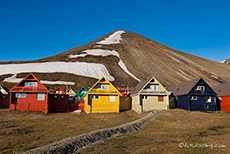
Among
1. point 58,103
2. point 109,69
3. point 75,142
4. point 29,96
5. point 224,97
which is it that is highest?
point 109,69

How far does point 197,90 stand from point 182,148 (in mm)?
36210

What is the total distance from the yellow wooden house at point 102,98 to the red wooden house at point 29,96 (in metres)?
9.57

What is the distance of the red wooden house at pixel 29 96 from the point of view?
136 feet

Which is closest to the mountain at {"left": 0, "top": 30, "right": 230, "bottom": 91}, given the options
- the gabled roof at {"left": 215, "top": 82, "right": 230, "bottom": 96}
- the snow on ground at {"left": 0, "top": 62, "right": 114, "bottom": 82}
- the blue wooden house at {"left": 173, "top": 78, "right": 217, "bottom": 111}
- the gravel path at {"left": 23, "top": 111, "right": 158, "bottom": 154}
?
the snow on ground at {"left": 0, "top": 62, "right": 114, "bottom": 82}

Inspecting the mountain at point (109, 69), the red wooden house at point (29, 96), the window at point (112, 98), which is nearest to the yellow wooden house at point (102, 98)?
the window at point (112, 98)

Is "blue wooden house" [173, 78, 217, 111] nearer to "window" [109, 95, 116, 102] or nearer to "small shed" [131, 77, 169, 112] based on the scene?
"small shed" [131, 77, 169, 112]

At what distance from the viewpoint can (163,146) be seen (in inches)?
642

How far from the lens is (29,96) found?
42562 millimetres

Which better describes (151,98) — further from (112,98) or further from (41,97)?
(41,97)

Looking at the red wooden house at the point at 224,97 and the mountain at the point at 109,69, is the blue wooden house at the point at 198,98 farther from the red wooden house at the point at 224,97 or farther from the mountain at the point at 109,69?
the mountain at the point at 109,69

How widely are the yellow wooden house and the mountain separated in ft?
139

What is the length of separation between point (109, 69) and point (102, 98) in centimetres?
7927

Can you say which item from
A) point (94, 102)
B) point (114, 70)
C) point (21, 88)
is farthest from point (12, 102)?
point (114, 70)

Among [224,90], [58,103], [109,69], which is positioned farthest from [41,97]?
[109,69]
